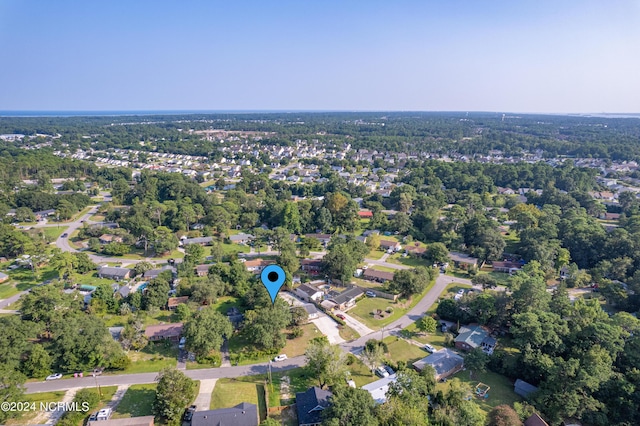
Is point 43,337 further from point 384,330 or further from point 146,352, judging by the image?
point 384,330

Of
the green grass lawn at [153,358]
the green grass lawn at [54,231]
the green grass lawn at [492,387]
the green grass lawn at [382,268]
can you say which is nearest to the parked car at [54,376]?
the green grass lawn at [153,358]

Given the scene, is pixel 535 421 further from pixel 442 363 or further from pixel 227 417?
pixel 227 417

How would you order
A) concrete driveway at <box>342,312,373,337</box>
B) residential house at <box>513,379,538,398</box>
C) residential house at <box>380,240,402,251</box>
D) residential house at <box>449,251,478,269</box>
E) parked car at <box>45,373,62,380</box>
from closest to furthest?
residential house at <box>513,379,538,398</box>, parked car at <box>45,373,62,380</box>, concrete driveway at <box>342,312,373,337</box>, residential house at <box>449,251,478,269</box>, residential house at <box>380,240,402,251</box>

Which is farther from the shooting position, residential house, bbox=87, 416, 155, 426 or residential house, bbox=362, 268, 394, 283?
residential house, bbox=362, 268, 394, 283

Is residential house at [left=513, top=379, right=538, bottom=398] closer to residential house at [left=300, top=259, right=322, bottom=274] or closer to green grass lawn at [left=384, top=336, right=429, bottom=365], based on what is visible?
green grass lawn at [left=384, top=336, right=429, bottom=365]

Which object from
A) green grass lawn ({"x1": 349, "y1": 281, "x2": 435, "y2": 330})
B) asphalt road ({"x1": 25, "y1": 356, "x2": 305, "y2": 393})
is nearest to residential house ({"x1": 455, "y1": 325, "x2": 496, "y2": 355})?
green grass lawn ({"x1": 349, "y1": 281, "x2": 435, "y2": 330})

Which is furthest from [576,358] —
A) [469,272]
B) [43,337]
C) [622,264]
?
[43,337]

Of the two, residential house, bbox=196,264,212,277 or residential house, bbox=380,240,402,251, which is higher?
residential house, bbox=196,264,212,277
